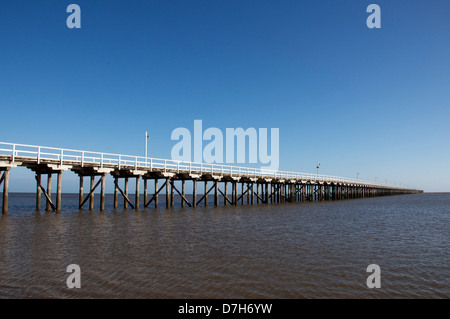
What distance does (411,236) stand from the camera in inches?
570

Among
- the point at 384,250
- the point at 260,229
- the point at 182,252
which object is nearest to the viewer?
the point at 182,252

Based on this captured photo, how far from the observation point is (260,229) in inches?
634

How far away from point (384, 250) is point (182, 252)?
7177mm

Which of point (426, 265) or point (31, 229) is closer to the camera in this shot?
point (426, 265)

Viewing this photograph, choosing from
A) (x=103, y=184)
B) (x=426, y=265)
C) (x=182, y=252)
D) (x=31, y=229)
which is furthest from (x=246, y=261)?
(x=103, y=184)

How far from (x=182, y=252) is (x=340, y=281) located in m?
5.06

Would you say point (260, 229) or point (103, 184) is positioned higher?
point (103, 184)
